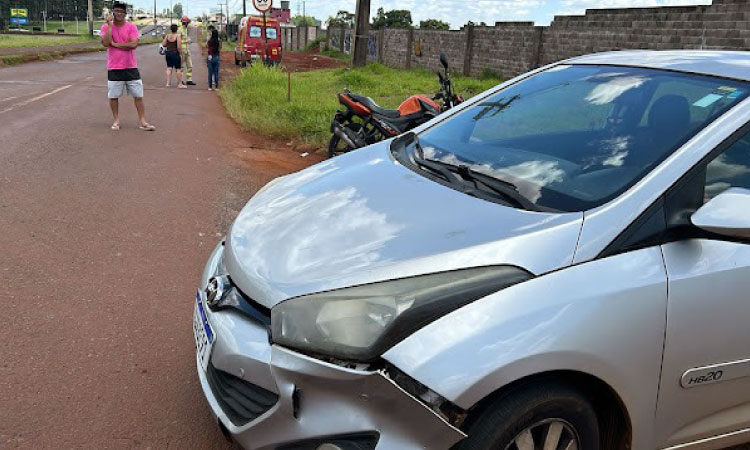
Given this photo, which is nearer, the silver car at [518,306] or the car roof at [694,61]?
the silver car at [518,306]

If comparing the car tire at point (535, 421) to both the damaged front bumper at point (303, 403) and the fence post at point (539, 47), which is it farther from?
the fence post at point (539, 47)

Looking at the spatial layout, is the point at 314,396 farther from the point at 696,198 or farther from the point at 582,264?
the point at 696,198

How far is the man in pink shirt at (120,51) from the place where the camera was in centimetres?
858

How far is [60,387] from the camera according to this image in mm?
2893

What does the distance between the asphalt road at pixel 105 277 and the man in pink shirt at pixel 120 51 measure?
70cm

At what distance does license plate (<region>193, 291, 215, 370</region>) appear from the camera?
A: 7.56 ft

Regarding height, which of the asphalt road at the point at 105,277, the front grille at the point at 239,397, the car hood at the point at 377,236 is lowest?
the asphalt road at the point at 105,277

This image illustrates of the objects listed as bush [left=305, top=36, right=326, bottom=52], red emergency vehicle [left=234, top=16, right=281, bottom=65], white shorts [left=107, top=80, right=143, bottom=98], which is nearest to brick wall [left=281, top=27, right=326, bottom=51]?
bush [left=305, top=36, right=326, bottom=52]

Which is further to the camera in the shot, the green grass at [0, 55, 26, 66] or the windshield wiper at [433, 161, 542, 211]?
the green grass at [0, 55, 26, 66]

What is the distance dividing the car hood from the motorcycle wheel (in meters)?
4.71

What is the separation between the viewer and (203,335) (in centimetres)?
242

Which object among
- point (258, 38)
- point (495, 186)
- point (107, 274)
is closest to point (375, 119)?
point (107, 274)

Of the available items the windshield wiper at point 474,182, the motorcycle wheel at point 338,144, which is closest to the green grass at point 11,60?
the motorcycle wheel at point 338,144

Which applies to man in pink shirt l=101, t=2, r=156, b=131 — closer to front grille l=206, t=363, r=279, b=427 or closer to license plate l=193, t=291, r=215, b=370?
license plate l=193, t=291, r=215, b=370
